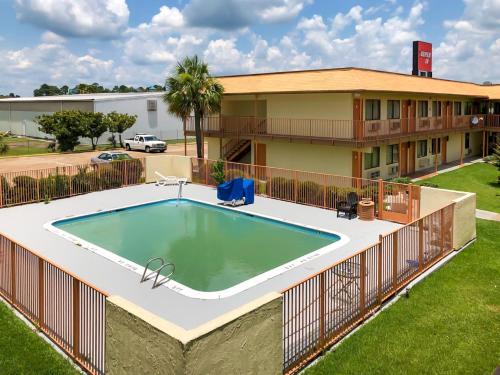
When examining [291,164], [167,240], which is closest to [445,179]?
[291,164]

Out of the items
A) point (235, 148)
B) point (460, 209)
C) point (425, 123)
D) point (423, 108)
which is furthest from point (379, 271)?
point (423, 108)

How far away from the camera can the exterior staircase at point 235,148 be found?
33.0 meters

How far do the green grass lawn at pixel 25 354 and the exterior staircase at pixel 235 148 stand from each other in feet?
78.8

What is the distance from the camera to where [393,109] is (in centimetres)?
2922

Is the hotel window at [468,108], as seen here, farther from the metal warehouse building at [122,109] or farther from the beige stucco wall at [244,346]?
the beige stucco wall at [244,346]

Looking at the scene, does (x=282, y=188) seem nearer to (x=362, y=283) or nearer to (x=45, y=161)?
(x=362, y=283)

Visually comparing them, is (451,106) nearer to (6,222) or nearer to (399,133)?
(399,133)

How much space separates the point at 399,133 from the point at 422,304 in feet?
60.2

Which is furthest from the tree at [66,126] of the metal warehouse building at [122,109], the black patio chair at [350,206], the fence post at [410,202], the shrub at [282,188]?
the fence post at [410,202]

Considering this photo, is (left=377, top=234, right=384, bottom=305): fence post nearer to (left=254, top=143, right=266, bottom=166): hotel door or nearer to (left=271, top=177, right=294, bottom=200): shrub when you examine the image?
(left=271, top=177, right=294, bottom=200): shrub

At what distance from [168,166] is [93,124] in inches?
959

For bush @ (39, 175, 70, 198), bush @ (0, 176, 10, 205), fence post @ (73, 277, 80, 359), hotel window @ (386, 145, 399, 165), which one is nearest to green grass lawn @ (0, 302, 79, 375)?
fence post @ (73, 277, 80, 359)

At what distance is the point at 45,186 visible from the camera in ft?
74.6

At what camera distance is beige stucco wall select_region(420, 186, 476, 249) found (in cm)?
1468
